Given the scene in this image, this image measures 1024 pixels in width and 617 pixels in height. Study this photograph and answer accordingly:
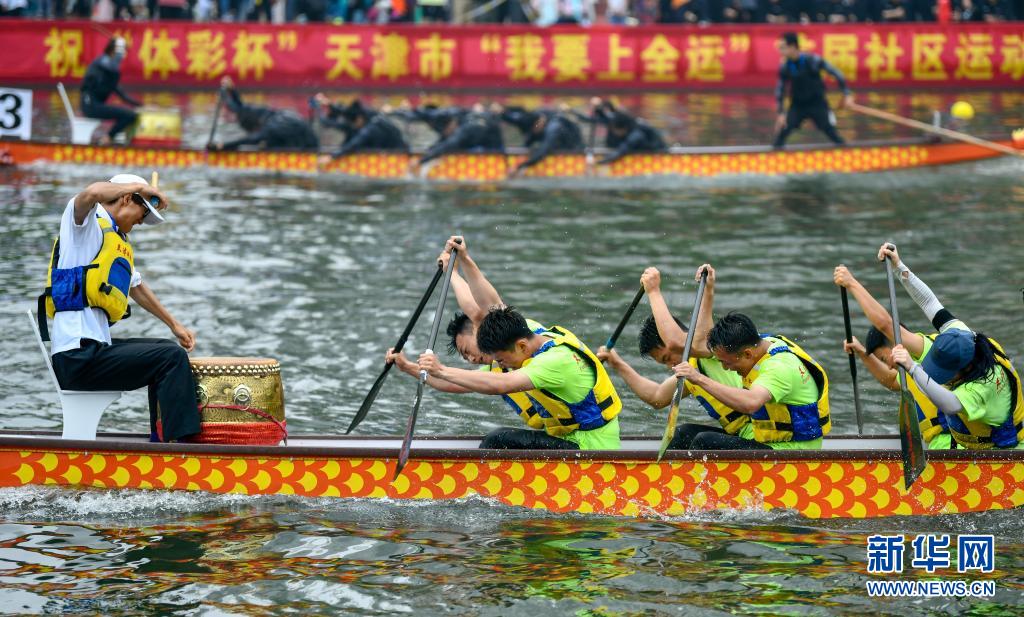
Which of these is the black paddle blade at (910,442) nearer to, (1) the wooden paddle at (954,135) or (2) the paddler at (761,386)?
(2) the paddler at (761,386)

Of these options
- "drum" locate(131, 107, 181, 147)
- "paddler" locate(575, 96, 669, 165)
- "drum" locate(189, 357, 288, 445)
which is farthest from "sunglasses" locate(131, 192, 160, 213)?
"drum" locate(131, 107, 181, 147)

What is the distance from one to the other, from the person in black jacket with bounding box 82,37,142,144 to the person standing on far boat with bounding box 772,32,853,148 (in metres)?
9.88

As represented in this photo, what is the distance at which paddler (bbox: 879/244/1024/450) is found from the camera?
365 inches

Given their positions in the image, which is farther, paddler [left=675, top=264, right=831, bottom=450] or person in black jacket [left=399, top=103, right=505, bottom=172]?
person in black jacket [left=399, top=103, right=505, bottom=172]

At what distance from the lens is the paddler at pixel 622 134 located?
22141 mm

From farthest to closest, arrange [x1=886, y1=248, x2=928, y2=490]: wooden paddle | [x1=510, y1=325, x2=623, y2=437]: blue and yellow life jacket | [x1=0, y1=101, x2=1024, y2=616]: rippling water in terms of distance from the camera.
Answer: [x1=510, y1=325, x2=623, y2=437]: blue and yellow life jacket < [x1=886, y1=248, x2=928, y2=490]: wooden paddle < [x1=0, y1=101, x2=1024, y2=616]: rippling water

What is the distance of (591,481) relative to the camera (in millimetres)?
9750

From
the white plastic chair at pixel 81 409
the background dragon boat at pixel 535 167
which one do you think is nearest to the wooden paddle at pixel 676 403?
the white plastic chair at pixel 81 409

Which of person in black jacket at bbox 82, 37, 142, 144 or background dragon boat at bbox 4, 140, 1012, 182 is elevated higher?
person in black jacket at bbox 82, 37, 142, 144

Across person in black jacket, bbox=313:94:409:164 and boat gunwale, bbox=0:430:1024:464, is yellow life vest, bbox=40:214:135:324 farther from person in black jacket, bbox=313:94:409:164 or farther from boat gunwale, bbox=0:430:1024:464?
person in black jacket, bbox=313:94:409:164

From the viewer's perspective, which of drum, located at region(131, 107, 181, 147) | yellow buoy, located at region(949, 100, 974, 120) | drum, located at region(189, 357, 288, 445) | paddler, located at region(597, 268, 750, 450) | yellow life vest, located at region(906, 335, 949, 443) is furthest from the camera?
yellow buoy, located at region(949, 100, 974, 120)

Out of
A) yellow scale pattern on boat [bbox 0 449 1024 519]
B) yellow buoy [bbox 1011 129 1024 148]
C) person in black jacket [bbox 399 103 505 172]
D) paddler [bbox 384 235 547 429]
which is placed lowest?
yellow scale pattern on boat [bbox 0 449 1024 519]

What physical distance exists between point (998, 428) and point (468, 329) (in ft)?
11.5

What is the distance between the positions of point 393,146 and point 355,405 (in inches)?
430
